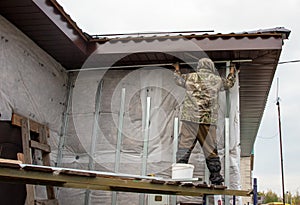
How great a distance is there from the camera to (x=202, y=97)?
4672mm

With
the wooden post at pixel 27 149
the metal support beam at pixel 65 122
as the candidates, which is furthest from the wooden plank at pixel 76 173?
the metal support beam at pixel 65 122

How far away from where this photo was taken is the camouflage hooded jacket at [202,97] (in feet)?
15.2

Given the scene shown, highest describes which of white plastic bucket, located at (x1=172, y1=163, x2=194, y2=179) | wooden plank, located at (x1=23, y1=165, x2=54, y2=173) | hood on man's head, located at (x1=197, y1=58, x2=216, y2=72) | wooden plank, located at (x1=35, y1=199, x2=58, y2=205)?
hood on man's head, located at (x1=197, y1=58, x2=216, y2=72)

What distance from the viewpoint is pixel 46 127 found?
5.20 meters

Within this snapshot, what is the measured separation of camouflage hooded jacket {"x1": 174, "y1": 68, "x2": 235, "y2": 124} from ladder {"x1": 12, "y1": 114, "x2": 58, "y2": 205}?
197 cm

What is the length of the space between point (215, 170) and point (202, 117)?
0.68 meters

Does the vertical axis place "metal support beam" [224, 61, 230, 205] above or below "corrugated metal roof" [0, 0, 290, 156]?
below

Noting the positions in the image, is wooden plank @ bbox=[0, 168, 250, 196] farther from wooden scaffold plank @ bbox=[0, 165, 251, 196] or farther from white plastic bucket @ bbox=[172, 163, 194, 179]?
white plastic bucket @ bbox=[172, 163, 194, 179]

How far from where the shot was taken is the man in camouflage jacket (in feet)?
14.9

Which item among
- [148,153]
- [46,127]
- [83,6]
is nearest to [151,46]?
[148,153]

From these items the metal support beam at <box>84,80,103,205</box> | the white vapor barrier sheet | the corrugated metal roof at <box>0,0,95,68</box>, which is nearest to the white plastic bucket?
the white vapor barrier sheet

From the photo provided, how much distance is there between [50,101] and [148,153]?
5.48 ft

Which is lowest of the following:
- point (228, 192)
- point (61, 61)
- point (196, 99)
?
point (228, 192)

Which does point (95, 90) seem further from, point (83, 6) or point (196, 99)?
point (83, 6)
